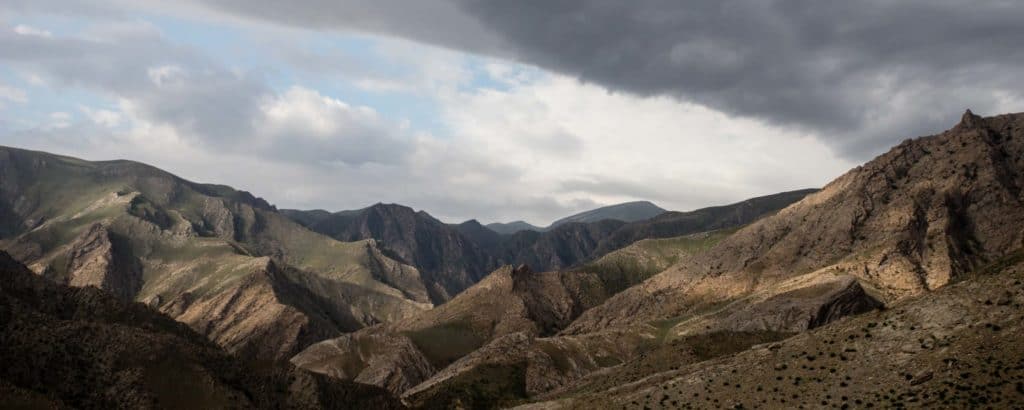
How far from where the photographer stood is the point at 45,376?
10450 cm

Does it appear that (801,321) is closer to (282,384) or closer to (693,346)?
(693,346)

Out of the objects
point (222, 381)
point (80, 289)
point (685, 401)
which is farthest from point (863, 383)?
point (80, 289)

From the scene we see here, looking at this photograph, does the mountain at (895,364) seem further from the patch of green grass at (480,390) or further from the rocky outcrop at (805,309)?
the rocky outcrop at (805,309)

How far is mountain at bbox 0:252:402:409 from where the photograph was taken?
4124 inches

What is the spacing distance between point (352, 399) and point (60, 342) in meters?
53.4

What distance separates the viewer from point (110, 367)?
111m

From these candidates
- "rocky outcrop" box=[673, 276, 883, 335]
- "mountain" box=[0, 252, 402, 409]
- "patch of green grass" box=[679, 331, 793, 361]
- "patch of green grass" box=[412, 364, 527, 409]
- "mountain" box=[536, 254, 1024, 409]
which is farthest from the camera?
"rocky outcrop" box=[673, 276, 883, 335]

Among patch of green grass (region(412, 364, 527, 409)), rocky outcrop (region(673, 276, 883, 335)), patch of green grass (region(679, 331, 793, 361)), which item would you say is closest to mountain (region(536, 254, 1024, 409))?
patch of green grass (region(679, 331, 793, 361))

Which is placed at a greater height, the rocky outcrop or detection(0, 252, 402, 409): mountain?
the rocky outcrop

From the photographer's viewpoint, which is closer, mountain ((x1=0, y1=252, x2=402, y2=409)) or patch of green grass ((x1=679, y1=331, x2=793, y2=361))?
mountain ((x1=0, y1=252, x2=402, y2=409))

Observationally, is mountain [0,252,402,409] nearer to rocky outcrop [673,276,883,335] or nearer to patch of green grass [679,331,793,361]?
patch of green grass [679,331,793,361]

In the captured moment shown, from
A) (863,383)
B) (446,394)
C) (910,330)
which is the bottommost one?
(446,394)

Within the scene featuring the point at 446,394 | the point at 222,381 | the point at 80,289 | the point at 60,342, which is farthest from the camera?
the point at 446,394

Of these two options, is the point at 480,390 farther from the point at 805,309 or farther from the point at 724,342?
the point at 805,309
